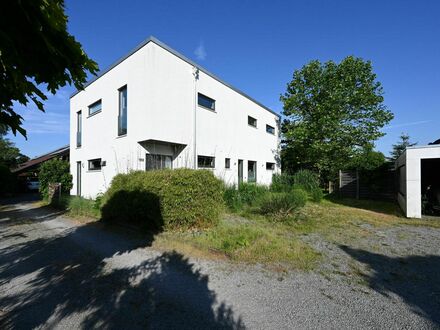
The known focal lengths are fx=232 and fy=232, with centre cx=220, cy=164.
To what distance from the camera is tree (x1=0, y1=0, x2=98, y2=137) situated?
63.7 inches

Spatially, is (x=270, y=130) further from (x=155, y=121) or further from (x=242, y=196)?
(x=155, y=121)

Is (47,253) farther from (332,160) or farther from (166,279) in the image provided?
(332,160)

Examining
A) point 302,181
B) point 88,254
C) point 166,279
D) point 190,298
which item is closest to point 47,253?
point 88,254

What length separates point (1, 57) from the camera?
1.67 metres

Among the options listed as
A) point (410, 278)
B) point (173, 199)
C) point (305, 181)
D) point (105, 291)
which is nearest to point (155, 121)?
point (173, 199)

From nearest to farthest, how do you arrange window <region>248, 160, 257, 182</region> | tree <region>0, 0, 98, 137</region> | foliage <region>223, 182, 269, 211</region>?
tree <region>0, 0, 98, 137</region>, foliage <region>223, 182, 269, 211</region>, window <region>248, 160, 257, 182</region>

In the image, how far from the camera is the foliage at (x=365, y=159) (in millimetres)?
15523

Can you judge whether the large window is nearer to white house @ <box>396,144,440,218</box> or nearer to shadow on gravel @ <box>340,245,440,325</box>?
shadow on gravel @ <box>340,245,440,325</box>

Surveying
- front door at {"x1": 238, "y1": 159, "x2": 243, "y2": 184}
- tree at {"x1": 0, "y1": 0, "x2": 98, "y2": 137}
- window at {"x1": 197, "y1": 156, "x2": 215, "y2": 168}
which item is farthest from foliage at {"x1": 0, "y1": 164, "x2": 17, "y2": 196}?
tree at {"x1": 0, "y1": 0, "x2": 98, "y2": 137}

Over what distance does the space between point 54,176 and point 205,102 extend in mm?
Result: 10434

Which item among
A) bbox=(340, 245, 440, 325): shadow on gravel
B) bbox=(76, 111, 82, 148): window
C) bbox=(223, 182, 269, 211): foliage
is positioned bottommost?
bbox=(340, 245, 440, 325): shadow on gravel

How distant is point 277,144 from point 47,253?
736 inches

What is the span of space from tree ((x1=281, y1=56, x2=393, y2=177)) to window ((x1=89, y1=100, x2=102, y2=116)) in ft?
43.2

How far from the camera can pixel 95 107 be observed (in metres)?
13.6
